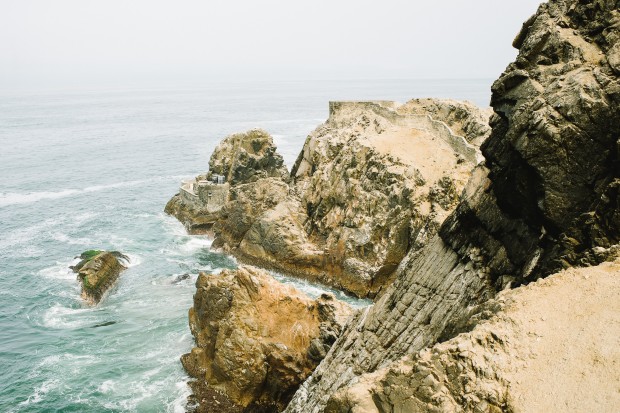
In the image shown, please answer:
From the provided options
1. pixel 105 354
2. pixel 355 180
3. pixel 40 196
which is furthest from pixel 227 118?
pixel 105 354

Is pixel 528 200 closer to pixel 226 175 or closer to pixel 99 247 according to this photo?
pixel 226 175

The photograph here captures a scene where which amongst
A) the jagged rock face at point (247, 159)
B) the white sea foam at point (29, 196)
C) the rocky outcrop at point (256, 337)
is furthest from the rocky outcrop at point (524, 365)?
the white sea foam at point (29, 196)

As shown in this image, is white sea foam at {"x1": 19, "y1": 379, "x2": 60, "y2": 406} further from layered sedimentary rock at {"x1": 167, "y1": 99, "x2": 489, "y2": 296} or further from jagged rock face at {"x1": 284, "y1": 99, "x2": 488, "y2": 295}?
jagged rock face at {"x1": 284, "y1": 99, "x2": 488, "y2": 295}

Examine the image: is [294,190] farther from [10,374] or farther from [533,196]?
[533,196]

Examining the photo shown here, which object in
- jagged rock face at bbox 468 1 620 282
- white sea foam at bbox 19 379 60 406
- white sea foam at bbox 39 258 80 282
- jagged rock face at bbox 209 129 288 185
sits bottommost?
white sea foam at bbox 39 258 80 282

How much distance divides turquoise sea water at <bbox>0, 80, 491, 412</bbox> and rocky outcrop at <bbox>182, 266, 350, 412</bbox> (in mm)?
2403

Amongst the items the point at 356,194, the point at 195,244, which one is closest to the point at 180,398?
the point at 356,194

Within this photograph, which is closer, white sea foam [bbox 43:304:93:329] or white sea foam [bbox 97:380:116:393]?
white sea foam [bbox 97:380:116:393]

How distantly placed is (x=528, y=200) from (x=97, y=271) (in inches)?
1405

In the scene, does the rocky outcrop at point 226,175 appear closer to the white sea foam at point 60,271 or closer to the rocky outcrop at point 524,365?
the white sea foam at point 60,271

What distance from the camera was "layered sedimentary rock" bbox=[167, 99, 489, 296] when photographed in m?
37.0

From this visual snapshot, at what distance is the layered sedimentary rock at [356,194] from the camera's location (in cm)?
3697

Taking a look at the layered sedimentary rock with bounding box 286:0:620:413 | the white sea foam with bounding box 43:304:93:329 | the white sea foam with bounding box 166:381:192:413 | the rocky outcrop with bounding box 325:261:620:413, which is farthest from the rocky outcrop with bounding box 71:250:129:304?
the rocky outcrop with bounding box 325:261:620:413

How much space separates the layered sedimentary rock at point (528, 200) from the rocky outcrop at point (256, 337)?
4.18 m
